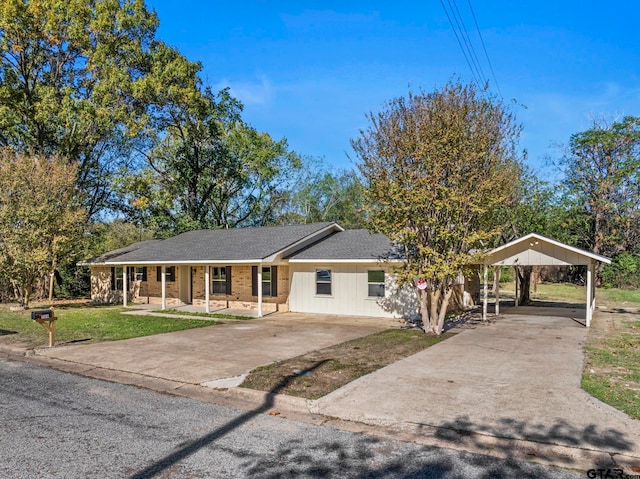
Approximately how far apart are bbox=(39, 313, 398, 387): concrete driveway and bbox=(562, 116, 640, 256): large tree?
20056 millimetres

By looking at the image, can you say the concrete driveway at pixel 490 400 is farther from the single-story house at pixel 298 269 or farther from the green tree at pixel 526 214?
the green tree at pixel 526 214

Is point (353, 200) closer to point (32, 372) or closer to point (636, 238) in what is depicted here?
point (636, 238)

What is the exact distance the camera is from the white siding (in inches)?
687

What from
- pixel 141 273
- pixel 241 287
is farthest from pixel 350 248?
pixel 141 273

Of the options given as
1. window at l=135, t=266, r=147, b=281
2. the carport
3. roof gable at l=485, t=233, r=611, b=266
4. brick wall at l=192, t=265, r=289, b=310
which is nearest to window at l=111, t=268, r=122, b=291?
window at l=135, t=266, r=147, b=281

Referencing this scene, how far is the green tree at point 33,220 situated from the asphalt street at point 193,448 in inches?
574

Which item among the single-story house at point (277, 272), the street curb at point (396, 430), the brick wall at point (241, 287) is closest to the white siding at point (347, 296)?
the single-story house at point (277, 272)

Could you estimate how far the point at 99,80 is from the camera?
2728 cm

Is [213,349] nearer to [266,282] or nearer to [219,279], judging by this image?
[266,282]

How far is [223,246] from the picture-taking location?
2131cm

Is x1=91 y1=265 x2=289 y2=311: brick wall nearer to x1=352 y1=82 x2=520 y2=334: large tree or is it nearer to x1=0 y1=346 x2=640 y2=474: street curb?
x1=352 y1=82 x2=520 y2=334: large tree

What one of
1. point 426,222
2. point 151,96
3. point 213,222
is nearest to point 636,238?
point 426,222

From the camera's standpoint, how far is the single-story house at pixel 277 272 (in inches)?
704

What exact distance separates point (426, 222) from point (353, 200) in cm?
3190
